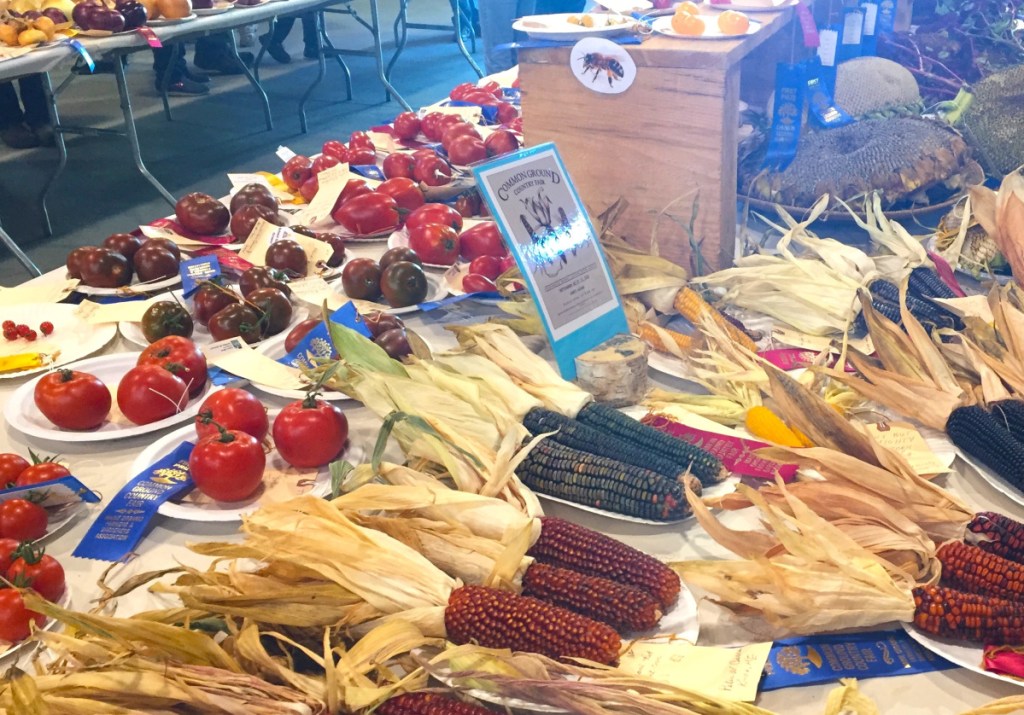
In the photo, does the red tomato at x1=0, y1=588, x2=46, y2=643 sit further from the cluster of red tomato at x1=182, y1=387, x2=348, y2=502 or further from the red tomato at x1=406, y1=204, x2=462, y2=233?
the red tomato at x1=406, y1=204, x2=462, y2=233

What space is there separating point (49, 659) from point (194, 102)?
7311mm

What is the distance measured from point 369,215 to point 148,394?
3.40 ft

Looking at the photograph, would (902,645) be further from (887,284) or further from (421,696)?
(887,284)

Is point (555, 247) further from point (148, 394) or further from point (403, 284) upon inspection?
point (148, 394)

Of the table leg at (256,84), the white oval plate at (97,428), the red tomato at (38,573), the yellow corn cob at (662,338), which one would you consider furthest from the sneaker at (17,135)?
the red tomato at (38,573)

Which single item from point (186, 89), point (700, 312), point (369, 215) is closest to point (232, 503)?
point (700, 312)

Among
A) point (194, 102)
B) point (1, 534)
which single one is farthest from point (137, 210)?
point (1, 534)

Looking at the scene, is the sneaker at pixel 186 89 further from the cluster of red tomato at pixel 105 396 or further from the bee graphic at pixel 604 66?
the cluster of red tomato at pixel 105 396

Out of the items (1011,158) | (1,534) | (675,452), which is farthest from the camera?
(1011,158)

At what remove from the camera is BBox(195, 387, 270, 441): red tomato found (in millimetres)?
1519

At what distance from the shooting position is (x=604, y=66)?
79.0 inches

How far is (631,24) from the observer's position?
2.17 metres

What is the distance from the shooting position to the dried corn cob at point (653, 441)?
1.38 metres

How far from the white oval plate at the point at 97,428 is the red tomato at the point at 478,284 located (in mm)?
605
